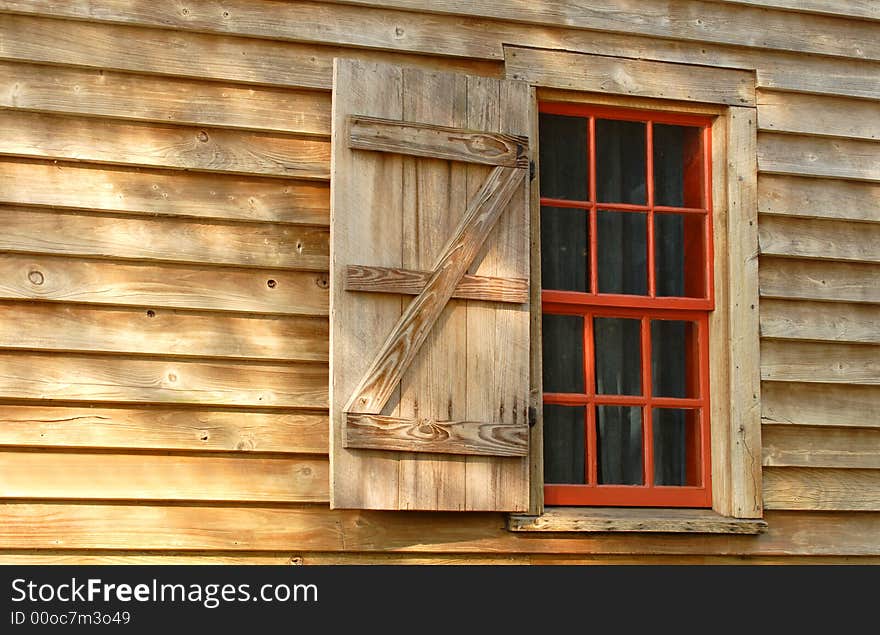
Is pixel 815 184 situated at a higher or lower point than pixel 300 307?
higher

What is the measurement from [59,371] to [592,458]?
2148 mm

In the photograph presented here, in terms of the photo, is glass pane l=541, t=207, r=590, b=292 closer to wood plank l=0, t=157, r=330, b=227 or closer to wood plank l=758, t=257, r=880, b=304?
wood plank l=758, t=257, r=880, b=304

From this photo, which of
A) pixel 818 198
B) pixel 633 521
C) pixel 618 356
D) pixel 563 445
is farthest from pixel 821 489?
pixel 818 198

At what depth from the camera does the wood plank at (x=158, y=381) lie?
4.54 meters

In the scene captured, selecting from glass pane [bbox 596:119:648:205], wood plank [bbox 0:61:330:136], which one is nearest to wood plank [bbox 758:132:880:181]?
glass pane [bbox 596:119:648:205]

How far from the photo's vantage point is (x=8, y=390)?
14.8 feet

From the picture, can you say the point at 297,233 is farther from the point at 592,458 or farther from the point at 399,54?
the point at 592,458

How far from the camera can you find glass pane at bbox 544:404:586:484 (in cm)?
516

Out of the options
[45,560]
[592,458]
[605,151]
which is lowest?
[45,560]

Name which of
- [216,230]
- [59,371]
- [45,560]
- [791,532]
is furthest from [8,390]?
[791,532]

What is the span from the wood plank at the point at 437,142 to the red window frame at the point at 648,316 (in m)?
0.34

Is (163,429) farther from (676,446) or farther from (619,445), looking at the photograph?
(676,446)

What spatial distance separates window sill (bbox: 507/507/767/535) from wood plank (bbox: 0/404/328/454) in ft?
3.01

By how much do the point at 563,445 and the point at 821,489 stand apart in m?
1.16
